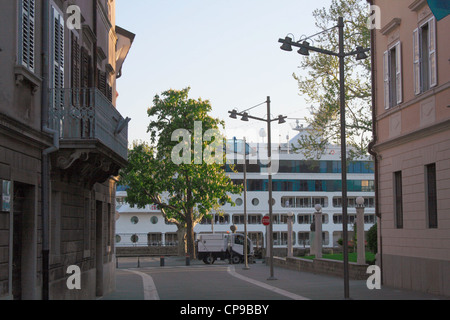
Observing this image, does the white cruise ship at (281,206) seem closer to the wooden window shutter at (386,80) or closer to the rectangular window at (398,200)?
the wooden window shutter at (386,80)

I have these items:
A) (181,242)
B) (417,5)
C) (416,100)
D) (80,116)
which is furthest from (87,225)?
(181,242)

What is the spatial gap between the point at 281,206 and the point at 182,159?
114 feet

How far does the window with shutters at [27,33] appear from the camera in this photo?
12.6 m

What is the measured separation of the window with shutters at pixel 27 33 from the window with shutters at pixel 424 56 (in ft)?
37.0

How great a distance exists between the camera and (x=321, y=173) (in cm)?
8894

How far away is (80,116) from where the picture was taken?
15.5 metres

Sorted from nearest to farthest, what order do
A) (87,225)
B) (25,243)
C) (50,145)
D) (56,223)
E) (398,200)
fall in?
(25,243) → (50,145) → (56,223) → (87,225) → (398,200)

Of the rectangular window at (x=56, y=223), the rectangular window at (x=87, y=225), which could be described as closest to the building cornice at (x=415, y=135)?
the rectangular window at (x=87, y=225)

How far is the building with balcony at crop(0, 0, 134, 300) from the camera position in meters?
12.1

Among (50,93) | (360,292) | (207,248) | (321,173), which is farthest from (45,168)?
(321,173)

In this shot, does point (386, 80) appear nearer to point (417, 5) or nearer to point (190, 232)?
point (417, 5)

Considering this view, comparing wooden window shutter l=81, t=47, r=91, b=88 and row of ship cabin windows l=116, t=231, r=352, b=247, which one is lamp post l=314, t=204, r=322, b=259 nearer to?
wooden window shutter l=81, t=47, r=91, b=88

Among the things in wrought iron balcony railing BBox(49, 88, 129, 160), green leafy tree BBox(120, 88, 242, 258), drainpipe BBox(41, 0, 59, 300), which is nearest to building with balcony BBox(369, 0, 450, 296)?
wrought iron balcony railing BBox(49, 88, 129, 160)
